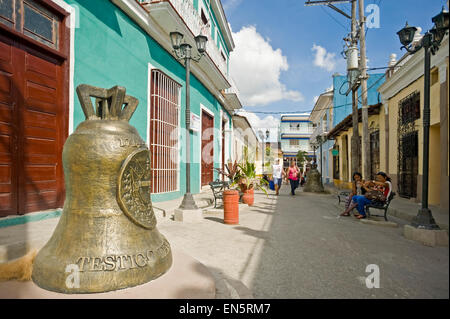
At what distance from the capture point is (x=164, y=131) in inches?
321

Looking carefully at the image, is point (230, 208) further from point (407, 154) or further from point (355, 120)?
point (355, 120)

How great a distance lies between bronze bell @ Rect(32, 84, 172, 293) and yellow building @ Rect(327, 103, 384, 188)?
10388 mm

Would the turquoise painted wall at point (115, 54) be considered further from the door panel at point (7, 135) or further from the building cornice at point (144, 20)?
the door panel at point (7, 135)

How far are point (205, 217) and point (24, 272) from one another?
4.37m

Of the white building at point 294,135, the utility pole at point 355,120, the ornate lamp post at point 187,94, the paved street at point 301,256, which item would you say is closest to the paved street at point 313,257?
the paved street at point 301,256

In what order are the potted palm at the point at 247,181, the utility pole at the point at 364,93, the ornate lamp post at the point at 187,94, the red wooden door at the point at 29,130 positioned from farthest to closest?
the utility pole at the point at 364,93
the potted palm at the point at 247,181
the ornate lamp post at the point at 187,94
the red wooden door at the point at 29,130

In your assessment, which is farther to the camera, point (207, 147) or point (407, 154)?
point (207, 147)

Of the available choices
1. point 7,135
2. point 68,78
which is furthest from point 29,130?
point 68,78

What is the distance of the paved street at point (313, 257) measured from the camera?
149 centimetres

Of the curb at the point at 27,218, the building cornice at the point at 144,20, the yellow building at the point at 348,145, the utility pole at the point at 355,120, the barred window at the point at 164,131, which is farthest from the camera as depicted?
the yellow building at the point at 348,145

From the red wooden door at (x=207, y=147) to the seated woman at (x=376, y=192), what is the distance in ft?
23.3

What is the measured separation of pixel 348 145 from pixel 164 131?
13.7m

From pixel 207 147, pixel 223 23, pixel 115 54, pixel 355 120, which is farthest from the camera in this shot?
pixel 223 23
